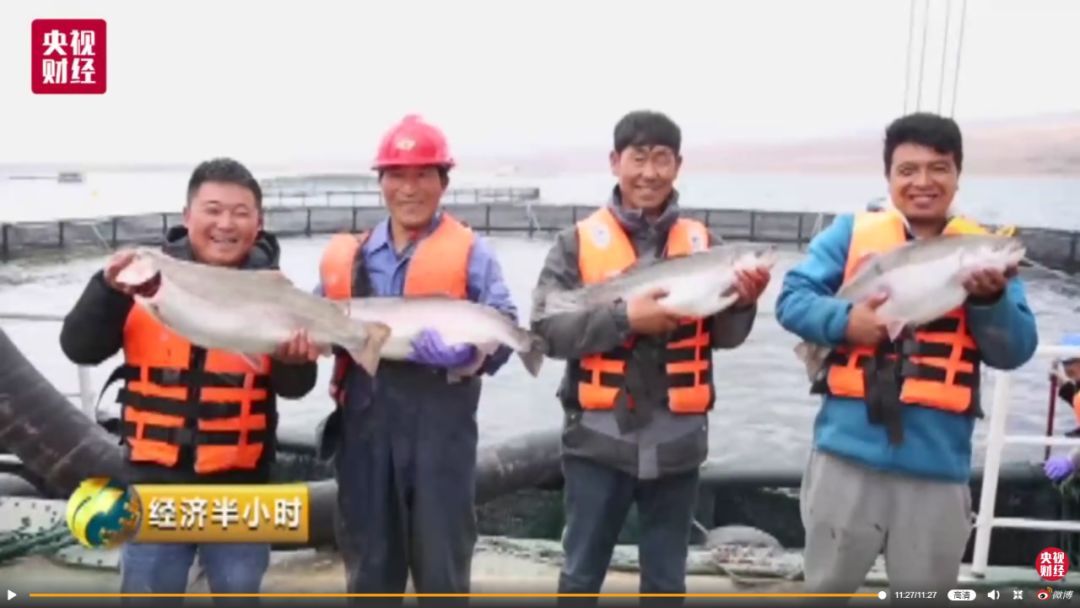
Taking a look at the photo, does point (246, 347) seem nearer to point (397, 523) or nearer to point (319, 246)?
point (397, 523)

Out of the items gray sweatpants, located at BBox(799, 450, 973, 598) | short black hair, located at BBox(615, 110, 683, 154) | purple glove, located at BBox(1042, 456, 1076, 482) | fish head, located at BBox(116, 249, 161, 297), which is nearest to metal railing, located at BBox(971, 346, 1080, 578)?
purple glove, located at BBox(1042, 456, 1076, 482)

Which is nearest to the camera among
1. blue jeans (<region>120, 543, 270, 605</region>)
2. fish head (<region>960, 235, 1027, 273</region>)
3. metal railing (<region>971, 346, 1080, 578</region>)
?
fish head (<region>960, 235, 1027, 273</region>)

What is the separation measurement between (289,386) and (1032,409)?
14.8 m

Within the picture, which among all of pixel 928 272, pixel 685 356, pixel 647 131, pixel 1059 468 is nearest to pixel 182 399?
pixel 685 356

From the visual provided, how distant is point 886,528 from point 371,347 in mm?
1970

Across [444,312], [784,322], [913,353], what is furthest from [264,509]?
[913,353]

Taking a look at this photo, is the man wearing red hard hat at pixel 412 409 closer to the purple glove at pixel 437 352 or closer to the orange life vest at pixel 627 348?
the purple glove at pixel 437 352

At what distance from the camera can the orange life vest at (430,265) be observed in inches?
134

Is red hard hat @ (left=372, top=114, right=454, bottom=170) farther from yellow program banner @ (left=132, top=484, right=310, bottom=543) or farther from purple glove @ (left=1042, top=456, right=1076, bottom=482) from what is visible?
purple glove @ (left=1042, top=456, right=1076, bottom=482)

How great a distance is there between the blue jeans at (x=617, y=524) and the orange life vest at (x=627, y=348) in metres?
0.28

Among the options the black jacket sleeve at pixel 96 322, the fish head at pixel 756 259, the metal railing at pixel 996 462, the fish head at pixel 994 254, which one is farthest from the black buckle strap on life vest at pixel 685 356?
the black jacket sleeve at pixel 96 322

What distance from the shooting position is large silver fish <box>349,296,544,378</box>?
324cm

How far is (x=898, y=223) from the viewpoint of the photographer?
3.33 m

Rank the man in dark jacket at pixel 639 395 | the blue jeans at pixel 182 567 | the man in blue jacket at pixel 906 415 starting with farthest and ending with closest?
the man in dark jacket at pixel 639 395
the blue jeans at pixel 182 567
the man in blue jacket at pixel 906 415
